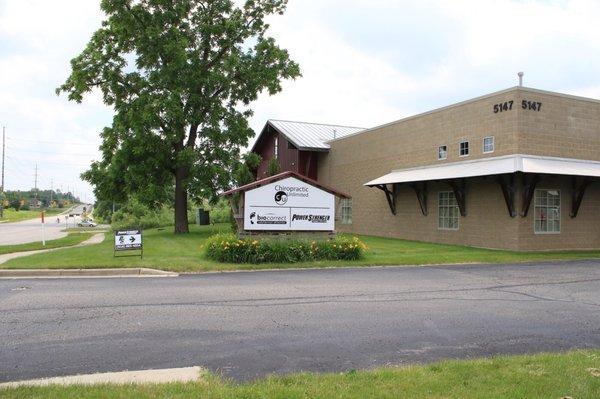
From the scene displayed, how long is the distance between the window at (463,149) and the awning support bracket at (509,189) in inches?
112

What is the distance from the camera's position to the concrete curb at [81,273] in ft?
44.4

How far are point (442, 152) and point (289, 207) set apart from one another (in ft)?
31.8

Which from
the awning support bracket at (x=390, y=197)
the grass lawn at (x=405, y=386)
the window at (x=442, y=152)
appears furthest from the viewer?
the awning support bracket at (x=390, y=197)

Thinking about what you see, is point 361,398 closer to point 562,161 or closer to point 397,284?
point 397,284

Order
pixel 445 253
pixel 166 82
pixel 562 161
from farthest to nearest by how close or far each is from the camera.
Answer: pixel 166 82 → pixel 562 161 → pixel 445 253

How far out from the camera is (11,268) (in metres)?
14.1

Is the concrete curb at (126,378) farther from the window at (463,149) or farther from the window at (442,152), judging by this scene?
the window at (442,152)

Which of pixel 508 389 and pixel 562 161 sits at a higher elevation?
pixel 562 161

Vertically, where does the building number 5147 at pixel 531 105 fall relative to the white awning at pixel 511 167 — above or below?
above

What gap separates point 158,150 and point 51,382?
2426 centimetres

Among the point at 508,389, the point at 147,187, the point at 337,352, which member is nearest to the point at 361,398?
the point at 508,389

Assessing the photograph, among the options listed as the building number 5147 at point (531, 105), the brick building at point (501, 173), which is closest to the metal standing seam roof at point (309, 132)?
the brick building at point (501, 173)

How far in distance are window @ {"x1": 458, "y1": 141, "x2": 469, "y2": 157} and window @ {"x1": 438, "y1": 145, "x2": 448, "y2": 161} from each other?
3.03 ft

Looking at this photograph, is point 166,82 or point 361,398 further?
point 166,82
